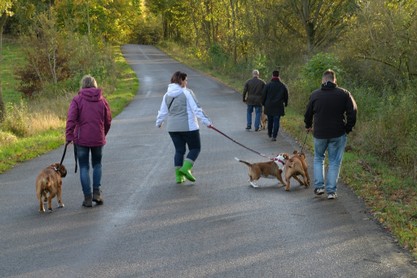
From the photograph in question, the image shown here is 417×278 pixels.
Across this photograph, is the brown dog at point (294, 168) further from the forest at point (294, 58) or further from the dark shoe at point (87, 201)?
the dark shoe at point (87, 201)

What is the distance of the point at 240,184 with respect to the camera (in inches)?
386

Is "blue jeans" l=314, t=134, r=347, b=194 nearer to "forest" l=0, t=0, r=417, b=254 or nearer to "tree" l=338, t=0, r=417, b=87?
"forest" l=0, t=0, r=417, b=254

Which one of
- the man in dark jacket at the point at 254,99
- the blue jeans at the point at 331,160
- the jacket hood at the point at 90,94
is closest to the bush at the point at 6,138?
the man in dark jacket at the point at 254,99

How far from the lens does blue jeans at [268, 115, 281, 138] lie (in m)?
15.2

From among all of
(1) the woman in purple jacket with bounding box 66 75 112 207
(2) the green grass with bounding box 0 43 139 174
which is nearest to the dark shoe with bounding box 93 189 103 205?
(1) the woman in purple jacket with bounding box 66 75 112 207

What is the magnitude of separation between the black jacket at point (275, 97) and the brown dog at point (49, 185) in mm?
8120

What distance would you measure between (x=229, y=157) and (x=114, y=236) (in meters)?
5.97

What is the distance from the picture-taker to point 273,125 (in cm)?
1552

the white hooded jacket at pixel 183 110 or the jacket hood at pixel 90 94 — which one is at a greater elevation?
the jacket hood at pixel 90 94

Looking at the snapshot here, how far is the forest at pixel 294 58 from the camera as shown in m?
12.4

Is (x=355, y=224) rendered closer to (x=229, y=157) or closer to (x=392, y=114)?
(x=229, y=157)

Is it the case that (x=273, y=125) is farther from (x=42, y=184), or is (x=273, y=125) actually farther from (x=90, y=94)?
(x=42, y=184)

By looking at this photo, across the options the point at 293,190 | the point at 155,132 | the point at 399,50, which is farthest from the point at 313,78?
the point at 293,190

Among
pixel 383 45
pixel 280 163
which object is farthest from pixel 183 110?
pixel 383 45
